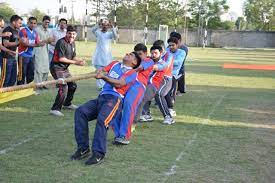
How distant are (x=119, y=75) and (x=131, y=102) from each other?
710mm

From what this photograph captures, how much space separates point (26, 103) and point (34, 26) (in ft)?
7.38

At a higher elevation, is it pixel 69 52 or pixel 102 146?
pixel 69 52

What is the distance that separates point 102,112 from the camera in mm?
6215

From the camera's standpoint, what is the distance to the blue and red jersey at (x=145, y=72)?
25.3ft

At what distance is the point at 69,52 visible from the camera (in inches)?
368

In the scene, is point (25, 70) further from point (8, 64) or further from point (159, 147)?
point (159, 147)

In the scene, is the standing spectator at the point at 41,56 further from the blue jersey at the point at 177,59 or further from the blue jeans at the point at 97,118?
the blue jeans at the point at 97,118

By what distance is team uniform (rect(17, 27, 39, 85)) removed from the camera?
36.9ft

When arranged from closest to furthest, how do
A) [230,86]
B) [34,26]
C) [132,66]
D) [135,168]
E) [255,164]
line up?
1. [135,168]
2. [255,164]
3. [132,66]
4. [34,26]
5. [230,86]

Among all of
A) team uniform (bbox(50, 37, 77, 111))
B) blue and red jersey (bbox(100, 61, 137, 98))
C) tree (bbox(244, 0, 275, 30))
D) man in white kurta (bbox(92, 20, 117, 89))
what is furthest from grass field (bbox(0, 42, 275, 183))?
tree (bbox(244, 0, 275, 30))

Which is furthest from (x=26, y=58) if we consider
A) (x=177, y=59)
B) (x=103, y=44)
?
(x=177, y=59)

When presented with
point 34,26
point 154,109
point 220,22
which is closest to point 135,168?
point 154,109

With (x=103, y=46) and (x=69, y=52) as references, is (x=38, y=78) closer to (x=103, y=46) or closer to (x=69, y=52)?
(x=103, y=46)

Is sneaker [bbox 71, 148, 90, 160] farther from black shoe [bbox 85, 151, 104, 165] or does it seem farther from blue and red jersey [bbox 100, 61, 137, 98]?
blue and red jersey [bbox 100, 61, 137, 98]
